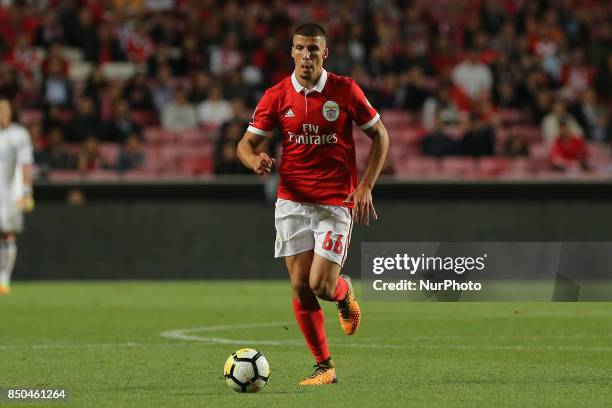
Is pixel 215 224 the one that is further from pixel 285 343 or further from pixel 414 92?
pixel 285 343

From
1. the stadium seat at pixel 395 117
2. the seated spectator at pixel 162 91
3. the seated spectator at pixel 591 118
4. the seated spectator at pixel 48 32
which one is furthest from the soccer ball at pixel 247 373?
the seated spectator at pixel 48 32

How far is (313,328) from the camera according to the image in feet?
27.8

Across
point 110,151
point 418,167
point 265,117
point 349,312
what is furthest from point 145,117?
point 265,117

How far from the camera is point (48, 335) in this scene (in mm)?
11852

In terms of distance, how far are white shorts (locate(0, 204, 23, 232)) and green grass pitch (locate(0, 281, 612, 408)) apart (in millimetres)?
897

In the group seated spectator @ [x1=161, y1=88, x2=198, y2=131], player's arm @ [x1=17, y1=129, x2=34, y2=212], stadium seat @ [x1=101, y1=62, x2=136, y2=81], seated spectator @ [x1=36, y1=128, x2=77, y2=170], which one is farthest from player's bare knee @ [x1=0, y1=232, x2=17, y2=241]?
stadium seat @ [x1=101, y1=62, x2=136, y2=81]

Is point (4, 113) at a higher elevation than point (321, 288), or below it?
below

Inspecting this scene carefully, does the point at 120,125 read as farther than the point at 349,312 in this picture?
Yes

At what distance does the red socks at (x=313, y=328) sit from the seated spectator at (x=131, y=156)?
12.2 metres

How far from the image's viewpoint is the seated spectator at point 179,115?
21.9m

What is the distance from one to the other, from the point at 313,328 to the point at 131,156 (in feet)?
41.1

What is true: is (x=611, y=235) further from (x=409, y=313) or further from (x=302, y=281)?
(x=302, y=281)

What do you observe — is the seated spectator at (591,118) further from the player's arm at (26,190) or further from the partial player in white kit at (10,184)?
the player's arm at (26,190)

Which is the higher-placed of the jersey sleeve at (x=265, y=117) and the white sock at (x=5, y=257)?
the jersey sleeve at (x=265, y=117)
